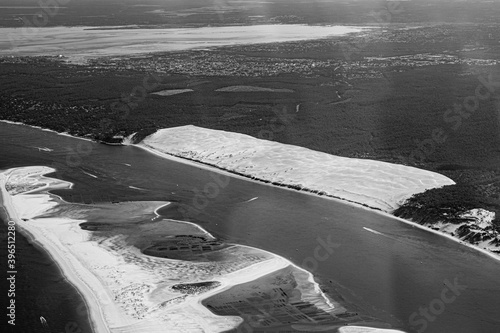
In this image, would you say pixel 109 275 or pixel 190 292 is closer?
pixel 190 292

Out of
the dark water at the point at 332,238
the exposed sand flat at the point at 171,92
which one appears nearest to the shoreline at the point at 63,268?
the dark water at the point at 332,238

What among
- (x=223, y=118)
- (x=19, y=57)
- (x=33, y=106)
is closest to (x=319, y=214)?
(x=223, y=118)

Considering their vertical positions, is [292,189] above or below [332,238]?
above

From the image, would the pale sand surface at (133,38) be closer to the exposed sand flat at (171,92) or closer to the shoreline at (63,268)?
the exposed sand flat at (171,92)

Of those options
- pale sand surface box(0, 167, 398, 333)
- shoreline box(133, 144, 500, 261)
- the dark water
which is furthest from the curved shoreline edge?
pale sand surface box(0, 167, 398, 333)

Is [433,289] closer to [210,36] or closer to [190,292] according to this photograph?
[190,292]

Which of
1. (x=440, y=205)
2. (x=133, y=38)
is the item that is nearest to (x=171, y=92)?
(x=440, y=205)

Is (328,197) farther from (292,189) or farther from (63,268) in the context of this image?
(63,268)
